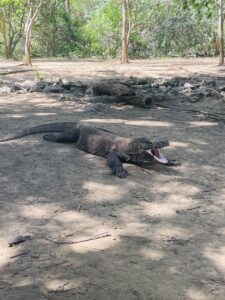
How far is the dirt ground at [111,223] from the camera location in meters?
2.55

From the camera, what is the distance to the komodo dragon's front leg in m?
4.37

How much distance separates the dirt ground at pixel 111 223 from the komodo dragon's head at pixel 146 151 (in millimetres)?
115

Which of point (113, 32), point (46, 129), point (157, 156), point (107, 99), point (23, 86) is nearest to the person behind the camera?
point (157, 156)

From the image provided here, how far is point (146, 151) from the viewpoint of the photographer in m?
4.57

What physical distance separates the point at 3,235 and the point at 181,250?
1217 mm

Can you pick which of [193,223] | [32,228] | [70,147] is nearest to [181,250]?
[193,223]

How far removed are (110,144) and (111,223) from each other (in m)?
1.73

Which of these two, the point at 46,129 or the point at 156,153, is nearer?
the point at 156,153

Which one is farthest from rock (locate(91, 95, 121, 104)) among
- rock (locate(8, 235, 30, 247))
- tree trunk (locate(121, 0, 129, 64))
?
tree trunk (locate(121, 0, 129, 64))

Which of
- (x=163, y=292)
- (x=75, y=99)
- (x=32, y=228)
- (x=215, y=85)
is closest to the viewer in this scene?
(x=163, y=292)

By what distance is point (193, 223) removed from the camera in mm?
3377

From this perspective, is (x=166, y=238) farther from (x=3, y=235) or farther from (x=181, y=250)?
(x=3, y=235)

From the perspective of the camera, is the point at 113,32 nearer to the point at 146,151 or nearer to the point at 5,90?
the point at 5,90

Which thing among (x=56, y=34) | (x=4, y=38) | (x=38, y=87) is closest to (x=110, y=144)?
(x=38, y=87)
